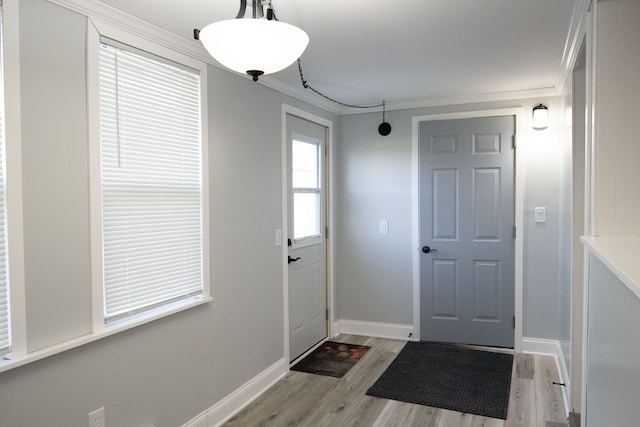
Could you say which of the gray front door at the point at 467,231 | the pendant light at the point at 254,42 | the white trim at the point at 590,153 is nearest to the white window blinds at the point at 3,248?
the pendant light at the point at 254,42

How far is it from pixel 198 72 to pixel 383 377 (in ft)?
8.30

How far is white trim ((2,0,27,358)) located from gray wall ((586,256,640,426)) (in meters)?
1.94

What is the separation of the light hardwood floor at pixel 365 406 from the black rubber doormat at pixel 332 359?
0.09m

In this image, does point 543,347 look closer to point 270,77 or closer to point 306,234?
point 306,234

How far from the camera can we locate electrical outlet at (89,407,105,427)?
200cm

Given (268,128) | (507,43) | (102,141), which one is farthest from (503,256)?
(102,141)

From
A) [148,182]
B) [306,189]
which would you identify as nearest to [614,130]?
[148,182]

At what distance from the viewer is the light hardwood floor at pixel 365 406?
9.23ft

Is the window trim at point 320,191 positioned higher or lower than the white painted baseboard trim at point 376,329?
higher

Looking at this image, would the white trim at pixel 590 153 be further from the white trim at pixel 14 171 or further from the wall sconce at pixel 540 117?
the white trim at pixel 14 171

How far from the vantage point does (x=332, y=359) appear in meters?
3.89

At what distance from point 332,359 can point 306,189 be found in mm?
1473

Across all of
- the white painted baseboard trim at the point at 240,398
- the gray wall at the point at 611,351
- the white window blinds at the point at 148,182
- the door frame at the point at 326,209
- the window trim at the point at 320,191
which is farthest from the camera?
the window trim at the point at 320,191

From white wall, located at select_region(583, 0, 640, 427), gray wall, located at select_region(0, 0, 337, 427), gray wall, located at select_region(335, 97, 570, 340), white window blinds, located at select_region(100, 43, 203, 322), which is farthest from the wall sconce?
white window blinds, located at select_region(100, 43, 203, 322)
